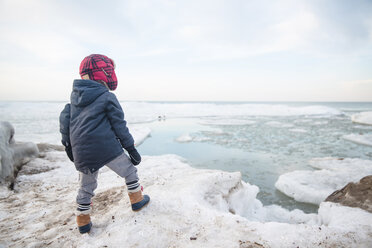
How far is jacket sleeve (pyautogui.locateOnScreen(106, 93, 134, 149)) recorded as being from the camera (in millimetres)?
1811

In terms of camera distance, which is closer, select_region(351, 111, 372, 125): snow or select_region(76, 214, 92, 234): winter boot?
select_region(76, 214, 92, 234): winter boot

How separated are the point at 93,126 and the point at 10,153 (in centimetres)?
366

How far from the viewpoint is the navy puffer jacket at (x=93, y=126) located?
175 cm

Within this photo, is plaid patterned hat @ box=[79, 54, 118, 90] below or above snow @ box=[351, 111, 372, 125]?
above

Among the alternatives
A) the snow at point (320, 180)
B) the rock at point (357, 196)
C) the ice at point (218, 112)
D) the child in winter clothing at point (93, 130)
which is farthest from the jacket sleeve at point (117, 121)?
the ice at point (218, 112)

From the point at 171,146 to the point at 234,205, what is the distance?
552 cm

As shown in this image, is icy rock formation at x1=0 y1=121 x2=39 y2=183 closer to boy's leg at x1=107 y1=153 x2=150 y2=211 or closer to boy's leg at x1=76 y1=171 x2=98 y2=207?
boy's leg at x1=76 y1=171 x2=98 y2=207

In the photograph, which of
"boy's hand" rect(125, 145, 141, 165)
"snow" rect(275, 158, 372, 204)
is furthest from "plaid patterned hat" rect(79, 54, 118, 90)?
"snow" rect(275, 158, 372, 204)

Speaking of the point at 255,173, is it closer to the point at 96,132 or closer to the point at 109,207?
the point at 109,207

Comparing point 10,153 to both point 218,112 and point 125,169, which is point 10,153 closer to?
point 125,169

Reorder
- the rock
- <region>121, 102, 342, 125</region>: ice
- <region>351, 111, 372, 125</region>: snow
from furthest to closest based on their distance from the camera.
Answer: <region>121, 102, 342, 125</region>: ice → <region>351, 111, 372, 125</region>: snow → the rock

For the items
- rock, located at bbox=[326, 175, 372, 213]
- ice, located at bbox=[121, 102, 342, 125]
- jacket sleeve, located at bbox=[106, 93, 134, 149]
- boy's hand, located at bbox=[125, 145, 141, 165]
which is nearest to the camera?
jacket sleeve, located at bbox=[106, 93, 134, 149]

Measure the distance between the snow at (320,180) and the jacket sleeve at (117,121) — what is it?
389cm

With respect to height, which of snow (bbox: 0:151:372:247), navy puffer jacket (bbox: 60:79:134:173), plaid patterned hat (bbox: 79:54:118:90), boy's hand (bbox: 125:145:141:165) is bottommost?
snow (bbox: 0:151:372:247)
